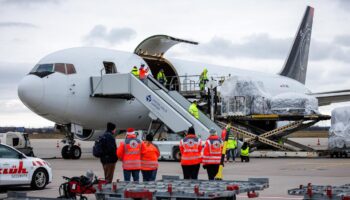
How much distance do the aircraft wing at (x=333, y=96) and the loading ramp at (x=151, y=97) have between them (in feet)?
37.5

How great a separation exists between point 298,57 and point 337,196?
3223 centimetres

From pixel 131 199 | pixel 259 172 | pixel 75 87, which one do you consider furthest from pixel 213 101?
pixel 131 199

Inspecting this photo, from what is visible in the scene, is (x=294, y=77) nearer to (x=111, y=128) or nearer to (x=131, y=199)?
(x=111, y=128)

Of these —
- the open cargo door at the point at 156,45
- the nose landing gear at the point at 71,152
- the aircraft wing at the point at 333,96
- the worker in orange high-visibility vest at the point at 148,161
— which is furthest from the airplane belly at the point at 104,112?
the aircraft wing at the point at 333,96

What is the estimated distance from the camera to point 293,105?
85.0 ft

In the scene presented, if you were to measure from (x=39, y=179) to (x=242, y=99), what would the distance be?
47.2 ft

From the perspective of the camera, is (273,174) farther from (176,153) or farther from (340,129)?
(340,129)

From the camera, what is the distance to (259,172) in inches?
685

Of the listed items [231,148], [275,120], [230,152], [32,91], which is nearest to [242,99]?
[275,120]

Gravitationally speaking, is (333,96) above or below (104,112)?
above

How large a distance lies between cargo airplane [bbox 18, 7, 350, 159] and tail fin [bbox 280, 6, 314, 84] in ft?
35.0

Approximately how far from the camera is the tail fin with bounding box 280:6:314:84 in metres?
38.2

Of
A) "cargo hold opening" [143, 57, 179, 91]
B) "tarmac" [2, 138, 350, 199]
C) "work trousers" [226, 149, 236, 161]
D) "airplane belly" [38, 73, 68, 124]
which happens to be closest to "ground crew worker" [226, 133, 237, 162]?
"work trousers" [226, 149, 236, 161]

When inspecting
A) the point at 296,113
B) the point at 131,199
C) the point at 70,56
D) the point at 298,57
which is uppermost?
the point at 298,57
